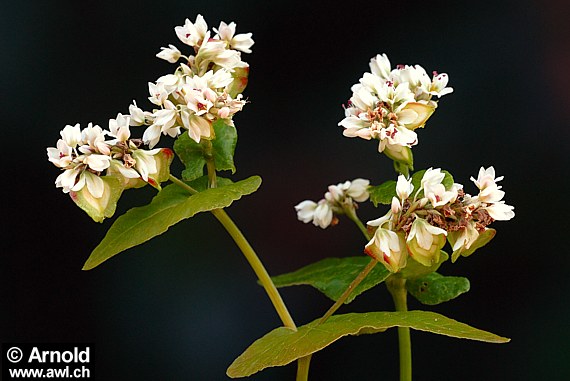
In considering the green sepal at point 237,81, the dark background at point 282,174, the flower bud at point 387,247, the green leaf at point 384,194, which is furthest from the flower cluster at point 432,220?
the dark background at point 282,174

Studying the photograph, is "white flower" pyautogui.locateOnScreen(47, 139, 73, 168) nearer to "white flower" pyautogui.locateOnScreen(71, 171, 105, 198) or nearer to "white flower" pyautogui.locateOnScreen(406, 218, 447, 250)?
"white flower" pyautogui.locateOnScreen(71, 171, 105, 198)

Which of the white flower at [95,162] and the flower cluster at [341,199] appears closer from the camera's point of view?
the white flower at [95,162]

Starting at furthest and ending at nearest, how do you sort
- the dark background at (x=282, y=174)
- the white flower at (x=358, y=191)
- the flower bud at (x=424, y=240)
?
the dark background at (x=282, y=174) → the white flower at (x=358, y=191) → the flower bud at (x=424, y=240)

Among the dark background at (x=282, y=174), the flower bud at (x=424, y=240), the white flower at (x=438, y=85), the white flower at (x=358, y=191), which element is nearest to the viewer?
the flower bud at (x=424, y=240)

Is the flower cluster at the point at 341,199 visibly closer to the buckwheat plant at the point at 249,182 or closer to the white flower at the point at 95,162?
the buckwheat plant at the point at 249,182

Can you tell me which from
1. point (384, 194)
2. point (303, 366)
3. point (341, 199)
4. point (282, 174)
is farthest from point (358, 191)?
point (282, 174)

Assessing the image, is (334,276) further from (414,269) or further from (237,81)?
(237,81)
